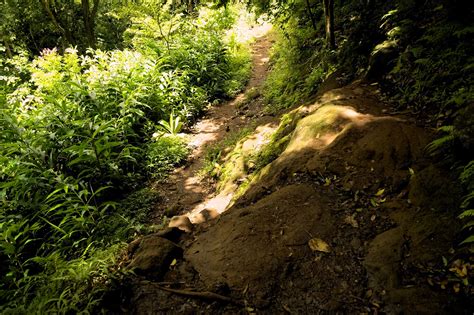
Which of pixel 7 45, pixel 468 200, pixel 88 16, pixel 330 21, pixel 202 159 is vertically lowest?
pixel 202 159

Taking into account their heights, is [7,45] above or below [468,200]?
above

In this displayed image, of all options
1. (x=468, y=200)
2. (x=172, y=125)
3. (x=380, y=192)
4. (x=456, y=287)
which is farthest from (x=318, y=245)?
(x=172, y=125)

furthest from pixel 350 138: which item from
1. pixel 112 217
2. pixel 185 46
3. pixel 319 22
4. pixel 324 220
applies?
pixel 185 46

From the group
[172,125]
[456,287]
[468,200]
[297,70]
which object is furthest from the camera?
[297,70]

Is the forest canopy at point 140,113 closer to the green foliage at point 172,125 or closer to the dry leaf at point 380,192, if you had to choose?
the green foliage at point 172,125

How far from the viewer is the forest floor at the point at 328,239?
2.28 metres

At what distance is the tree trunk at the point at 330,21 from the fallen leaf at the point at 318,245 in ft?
16.5

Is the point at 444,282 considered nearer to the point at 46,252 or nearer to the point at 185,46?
the point at 46,252

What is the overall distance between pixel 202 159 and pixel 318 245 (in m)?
4.45

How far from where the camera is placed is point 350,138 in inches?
→ 144

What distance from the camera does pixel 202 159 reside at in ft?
22.5

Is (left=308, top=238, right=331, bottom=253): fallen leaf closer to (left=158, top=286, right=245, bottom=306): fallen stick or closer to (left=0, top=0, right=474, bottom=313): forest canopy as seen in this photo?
(left=158, top=286, right=245, bottom=306): fallen stick

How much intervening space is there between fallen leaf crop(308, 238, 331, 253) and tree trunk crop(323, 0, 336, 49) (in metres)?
5.02

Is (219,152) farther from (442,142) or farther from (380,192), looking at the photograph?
(442,142)
